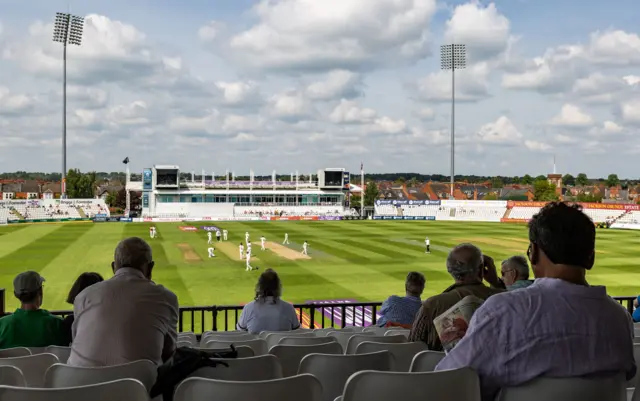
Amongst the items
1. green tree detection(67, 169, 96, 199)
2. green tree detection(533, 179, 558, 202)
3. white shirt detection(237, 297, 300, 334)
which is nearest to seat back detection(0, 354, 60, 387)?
white shirt detection(237, 297, 300, 334)

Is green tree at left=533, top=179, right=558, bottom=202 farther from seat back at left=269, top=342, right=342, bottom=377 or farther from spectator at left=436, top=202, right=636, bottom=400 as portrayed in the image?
spectator at left=436, top=202, right=636, bottom=400

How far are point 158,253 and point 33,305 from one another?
24806 millimetres

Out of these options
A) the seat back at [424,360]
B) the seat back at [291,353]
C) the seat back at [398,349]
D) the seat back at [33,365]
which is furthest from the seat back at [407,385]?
the seat back at [33,365]

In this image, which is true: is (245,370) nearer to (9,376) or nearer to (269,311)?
(9,376)

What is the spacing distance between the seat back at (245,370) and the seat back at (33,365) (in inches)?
46.9

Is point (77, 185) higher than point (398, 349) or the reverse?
higher

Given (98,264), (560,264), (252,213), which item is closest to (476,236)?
(98,264)

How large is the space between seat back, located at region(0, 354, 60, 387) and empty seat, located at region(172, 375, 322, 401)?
1.50m

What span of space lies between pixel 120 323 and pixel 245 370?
2.59 ft

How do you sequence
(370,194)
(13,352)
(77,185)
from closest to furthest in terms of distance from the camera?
(13,352) → (77,185) → (370,194)

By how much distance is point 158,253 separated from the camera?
2842cm

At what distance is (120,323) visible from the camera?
121 inches

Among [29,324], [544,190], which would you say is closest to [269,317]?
[29,324]

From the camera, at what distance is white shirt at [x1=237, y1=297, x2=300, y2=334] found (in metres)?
5.90
